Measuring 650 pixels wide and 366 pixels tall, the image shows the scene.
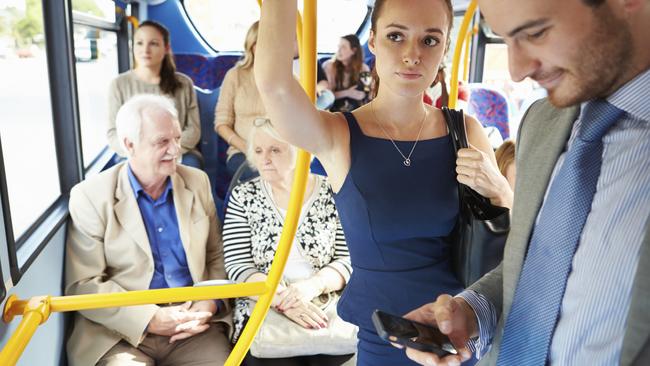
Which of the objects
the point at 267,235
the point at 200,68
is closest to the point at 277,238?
the point at 267,235

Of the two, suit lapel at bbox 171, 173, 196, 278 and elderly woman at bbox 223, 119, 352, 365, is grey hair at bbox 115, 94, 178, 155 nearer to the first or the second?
suit lapel at bbox 171, 173, 196, 278

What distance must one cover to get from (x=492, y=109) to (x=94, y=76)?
3.20 metres

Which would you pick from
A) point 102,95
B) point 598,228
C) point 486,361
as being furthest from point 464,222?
point 102,95

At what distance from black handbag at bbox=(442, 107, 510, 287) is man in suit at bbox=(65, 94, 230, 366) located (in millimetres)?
1191

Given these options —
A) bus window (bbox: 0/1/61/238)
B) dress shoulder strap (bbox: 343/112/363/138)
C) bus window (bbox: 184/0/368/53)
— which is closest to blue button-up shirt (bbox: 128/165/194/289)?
bus window (bbox: 0/1/61/238)

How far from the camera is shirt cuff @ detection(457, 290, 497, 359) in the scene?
105 cm

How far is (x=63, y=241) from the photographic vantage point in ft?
6.96

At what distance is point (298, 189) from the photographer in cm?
136

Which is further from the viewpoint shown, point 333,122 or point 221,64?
point 221,64

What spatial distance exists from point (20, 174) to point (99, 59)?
2523mm

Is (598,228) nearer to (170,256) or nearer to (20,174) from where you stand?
(170,256)

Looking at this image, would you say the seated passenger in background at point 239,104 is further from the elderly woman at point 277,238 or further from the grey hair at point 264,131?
the elderly woman at point 277,238

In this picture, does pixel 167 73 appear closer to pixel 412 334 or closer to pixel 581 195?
pixel 412 334

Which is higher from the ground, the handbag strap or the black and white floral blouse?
the handbag strap
